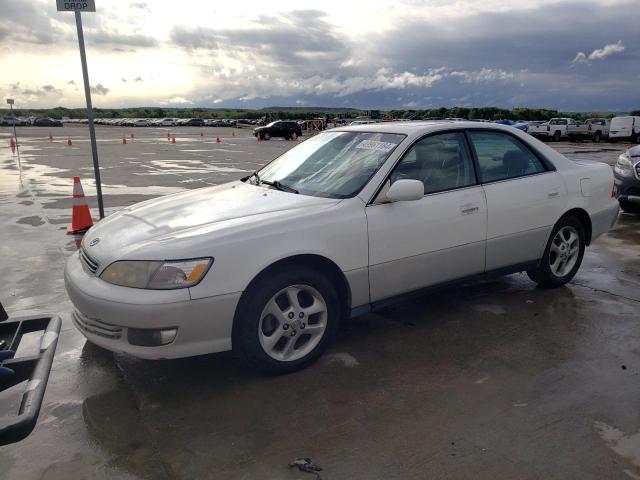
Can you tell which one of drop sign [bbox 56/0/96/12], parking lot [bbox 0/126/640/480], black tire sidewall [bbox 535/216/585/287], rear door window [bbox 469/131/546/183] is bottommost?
parking lot [bbox 0/126/640/480]

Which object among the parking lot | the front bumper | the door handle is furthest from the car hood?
the door handle

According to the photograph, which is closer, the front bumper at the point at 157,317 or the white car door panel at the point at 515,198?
the front bumper at the point at 157,317

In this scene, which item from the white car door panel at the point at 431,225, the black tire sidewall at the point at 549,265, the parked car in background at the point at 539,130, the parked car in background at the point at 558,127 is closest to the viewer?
the white car door panel at the point at 431,225

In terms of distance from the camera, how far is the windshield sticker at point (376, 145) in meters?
4.06

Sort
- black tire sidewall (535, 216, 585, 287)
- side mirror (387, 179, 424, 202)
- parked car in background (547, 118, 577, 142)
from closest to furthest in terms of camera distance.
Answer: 1. side mirror (387, 179, 424, 202)
2. black tire sidewall (535, 216, 585, 287)
3. parked car in background (547, 118, 577, 142)

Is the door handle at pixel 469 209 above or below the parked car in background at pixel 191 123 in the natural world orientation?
below

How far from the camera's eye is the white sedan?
3.14m

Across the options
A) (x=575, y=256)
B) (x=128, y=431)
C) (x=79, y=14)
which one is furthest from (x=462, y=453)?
(x=79, y=14)

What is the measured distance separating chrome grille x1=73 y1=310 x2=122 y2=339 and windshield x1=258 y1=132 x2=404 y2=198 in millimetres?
1583

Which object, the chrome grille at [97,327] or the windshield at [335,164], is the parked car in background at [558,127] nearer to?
the windshield at [335,164]

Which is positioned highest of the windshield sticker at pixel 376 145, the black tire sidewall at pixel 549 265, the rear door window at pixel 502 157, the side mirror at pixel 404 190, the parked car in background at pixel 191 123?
the parked car in background at pixel 191 123

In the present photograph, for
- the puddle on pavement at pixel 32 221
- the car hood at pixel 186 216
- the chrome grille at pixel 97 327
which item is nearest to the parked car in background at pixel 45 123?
the puddle on pavement at pixel 32 221

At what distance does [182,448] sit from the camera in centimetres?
277

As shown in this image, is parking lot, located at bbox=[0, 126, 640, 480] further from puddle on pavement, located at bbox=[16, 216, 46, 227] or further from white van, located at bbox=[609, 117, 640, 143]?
white van, located at bbox=[609, 117, 640, 143]
